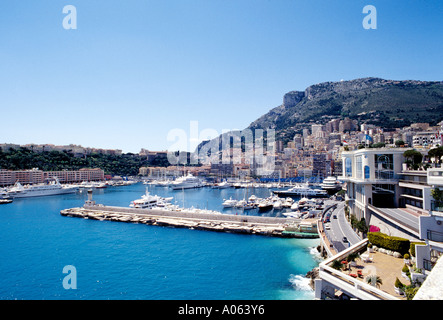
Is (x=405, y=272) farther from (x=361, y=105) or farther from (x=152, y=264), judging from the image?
(x=361, y=105)

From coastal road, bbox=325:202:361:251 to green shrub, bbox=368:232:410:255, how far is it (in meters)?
1.90

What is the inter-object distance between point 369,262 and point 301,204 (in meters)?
20.0

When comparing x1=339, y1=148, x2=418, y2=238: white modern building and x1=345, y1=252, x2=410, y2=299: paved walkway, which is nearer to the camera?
x1=345, y1=252, x2=410, y2=299: paved walkway

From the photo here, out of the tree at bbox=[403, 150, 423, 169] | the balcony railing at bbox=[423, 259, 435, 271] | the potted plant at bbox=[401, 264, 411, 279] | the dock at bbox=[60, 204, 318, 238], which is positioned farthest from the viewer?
the dock at bbox=[60, 204, 318, 238]

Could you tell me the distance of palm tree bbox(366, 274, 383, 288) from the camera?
18.1ft

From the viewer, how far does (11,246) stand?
14438 millimetres

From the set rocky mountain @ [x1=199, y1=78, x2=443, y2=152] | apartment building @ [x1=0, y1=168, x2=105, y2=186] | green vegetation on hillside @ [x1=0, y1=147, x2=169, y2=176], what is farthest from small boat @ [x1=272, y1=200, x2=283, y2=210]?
green vegetation on hillside @ [x1=0, y1=147, x2=169, y2=176]

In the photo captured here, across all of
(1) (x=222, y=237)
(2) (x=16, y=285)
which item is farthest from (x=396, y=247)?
(2) (x=16, y=285)

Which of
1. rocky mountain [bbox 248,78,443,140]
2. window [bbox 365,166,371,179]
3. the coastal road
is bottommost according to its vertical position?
the coastal road

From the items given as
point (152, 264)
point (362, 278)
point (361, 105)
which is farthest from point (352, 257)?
point (361, 105)

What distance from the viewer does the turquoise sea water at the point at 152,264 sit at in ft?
29.0

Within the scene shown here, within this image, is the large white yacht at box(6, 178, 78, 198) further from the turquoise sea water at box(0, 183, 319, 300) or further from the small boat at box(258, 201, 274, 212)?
the small boat at box(258, 201, 274, 212)

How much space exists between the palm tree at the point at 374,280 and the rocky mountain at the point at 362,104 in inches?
2341

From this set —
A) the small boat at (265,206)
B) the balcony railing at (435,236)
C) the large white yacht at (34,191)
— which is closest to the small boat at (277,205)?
the small boat at (265,206)
